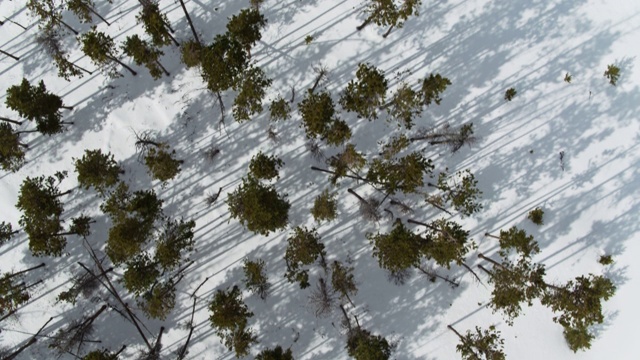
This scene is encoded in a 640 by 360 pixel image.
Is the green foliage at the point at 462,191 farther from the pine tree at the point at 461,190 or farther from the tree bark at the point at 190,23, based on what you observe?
the tree bark at the point at 190,23

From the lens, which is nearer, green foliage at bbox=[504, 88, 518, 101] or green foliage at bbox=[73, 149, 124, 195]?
green foliage at bbox=[73, 149, 124, 195]

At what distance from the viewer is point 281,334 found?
18188 millimetres

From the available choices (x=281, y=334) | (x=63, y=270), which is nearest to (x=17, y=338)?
(x=63, y=270)

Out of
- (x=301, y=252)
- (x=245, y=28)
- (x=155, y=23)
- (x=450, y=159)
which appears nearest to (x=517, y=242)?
(x=450, y=159)

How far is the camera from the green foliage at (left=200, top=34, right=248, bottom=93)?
1577cm

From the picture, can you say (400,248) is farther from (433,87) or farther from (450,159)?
(433,87)

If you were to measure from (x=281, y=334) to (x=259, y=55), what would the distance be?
11.9 metres

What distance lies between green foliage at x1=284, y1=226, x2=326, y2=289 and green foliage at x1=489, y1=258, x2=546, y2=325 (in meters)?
6.92

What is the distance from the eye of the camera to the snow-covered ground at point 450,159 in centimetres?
1800

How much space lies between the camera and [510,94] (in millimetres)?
17750

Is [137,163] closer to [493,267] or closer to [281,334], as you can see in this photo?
[281,334]

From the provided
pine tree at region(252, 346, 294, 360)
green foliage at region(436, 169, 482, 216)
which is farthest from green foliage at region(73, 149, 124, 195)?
green foliage at region(436, 169, 482, 216)

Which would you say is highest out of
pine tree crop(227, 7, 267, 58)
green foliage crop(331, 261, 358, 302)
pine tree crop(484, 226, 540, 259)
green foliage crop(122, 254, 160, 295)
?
pine tree crop(227, 7, 267, 58)

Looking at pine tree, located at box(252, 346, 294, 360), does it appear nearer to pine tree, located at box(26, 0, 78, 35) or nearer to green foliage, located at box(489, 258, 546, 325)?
green foliage, located at box(489, 258, 546, 325)
